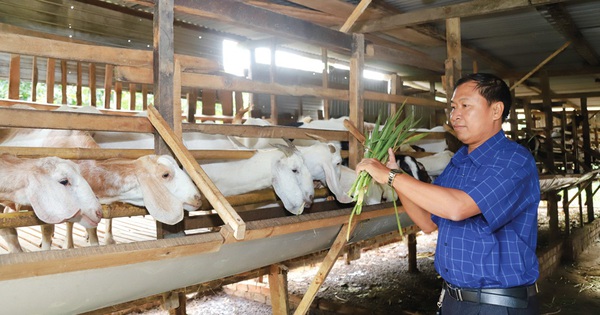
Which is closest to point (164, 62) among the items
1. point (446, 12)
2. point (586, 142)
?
point (446, 12)

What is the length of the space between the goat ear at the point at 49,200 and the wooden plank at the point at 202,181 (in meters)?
0.54

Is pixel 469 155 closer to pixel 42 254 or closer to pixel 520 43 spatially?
pixel 42 254

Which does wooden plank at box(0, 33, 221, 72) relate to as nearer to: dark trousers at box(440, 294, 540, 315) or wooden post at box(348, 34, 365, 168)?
wooden post at box(348, 34, 365, 168)

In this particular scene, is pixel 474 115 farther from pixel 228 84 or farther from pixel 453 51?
pixel 453 51

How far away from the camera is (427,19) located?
212 inches

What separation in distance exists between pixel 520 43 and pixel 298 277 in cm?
537

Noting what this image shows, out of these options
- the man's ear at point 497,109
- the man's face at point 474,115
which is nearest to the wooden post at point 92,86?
the man's face at point 474,115

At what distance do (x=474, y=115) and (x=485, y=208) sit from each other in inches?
19.9

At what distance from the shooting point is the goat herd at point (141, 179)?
2.26 meters

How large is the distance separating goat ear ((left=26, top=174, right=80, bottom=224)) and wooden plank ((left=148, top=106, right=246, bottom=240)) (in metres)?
0.54

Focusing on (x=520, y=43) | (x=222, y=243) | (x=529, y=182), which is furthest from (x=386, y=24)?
(x=222, y=243)

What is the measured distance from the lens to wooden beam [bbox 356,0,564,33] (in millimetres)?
4840

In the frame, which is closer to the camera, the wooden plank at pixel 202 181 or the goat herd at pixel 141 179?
the wooden plank at pixel 202 181

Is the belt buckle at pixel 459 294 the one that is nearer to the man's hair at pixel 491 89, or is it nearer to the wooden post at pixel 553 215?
the man's hair at pixel 491 89
